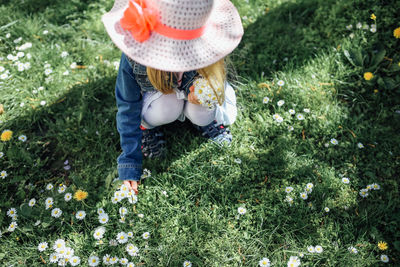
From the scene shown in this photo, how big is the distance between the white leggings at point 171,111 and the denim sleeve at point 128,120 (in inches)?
3.9

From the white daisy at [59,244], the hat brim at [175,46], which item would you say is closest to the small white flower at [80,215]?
the white daisy at [59,244]

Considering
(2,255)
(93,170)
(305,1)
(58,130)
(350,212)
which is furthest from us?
(305,1)

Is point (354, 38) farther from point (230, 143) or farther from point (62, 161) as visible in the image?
point (62, 161)

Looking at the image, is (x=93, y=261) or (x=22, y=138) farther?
(x=22, y=138)

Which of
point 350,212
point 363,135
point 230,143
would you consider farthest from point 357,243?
point 230,143

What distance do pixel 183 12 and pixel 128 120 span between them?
863mm

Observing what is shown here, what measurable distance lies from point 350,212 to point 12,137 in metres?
2.44

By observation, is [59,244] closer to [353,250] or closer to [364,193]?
[353,250]

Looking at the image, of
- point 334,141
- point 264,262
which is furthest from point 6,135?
point 334,141

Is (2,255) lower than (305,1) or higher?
lower

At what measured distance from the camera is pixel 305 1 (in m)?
3.14

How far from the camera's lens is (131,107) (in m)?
2.00

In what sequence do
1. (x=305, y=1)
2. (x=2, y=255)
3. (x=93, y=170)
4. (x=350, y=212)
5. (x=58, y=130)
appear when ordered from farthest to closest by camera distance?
(x=305, y=1) → (x=58, y=130) → (x=93, y=170) → (x=350, y=212) → (x=2, y=255)

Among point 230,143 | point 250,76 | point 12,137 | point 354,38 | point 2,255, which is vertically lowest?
point 2,255
